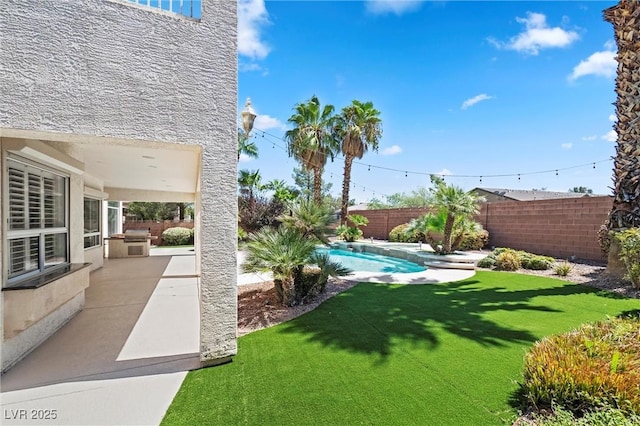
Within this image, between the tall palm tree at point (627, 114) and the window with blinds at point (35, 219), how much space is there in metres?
15.7

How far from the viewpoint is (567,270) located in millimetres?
10797

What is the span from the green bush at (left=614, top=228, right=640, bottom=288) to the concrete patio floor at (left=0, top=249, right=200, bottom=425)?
36.5 ft

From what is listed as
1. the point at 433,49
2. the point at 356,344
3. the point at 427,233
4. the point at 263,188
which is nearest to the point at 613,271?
the point at 427,233

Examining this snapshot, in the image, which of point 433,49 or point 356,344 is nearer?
point 356,344

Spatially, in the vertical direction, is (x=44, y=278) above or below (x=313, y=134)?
below

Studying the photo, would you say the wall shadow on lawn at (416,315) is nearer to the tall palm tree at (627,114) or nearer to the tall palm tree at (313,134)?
the tall palm tree at (627,114)

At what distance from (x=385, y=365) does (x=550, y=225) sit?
1518cm

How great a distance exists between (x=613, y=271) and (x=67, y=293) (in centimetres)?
1474

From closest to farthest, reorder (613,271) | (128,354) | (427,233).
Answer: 1. (128,354)
2. (613,271)
3. (427,233)

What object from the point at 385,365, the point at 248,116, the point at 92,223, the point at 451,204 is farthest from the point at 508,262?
the point at 92,223

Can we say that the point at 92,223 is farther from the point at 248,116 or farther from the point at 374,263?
the point at 374,263

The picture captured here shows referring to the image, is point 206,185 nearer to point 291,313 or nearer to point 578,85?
point 291,313

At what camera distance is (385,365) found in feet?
14.5

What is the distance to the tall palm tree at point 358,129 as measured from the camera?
23.9 metres
